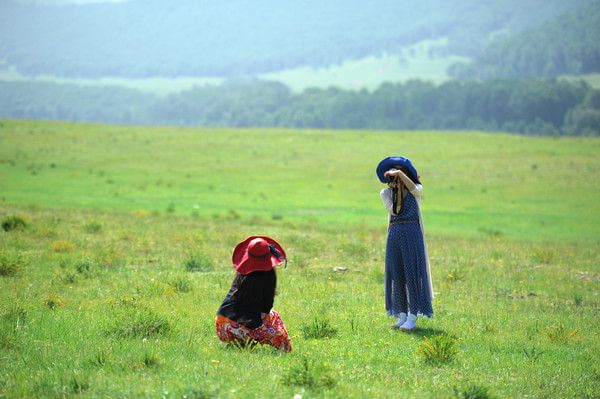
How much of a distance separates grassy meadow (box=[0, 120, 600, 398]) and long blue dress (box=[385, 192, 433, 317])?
0.47 metres

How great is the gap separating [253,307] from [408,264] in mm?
3164

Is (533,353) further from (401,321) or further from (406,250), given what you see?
(406,250)

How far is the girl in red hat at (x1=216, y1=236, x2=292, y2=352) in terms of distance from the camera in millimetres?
10055

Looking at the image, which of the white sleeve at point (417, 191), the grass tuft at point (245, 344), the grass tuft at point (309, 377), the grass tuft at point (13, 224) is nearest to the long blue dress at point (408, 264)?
the white sleeve at point (417, 191)

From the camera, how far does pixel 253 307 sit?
10.2 metres

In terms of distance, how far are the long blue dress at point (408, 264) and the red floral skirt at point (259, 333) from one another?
2.76 metres

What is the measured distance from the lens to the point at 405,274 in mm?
12391

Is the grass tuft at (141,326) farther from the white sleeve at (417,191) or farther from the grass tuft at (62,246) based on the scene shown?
the grass tuft at (62,246)

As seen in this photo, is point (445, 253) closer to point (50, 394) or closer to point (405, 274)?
point (405, 274)

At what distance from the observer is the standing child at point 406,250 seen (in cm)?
1224

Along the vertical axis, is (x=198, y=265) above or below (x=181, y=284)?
below

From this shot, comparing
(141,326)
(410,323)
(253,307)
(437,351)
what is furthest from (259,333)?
(410,323)

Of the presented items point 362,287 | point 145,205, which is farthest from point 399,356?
point 145,205

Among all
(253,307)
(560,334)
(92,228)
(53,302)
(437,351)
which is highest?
(253,307)
